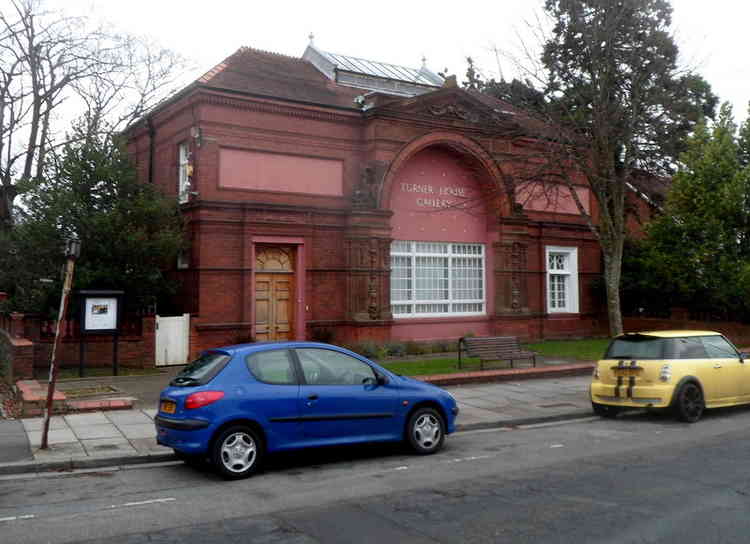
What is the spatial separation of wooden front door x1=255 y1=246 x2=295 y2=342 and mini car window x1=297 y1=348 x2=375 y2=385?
36.0 feet

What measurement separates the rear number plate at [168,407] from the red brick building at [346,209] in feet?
32.8

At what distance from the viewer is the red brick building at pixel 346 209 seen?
756 inches

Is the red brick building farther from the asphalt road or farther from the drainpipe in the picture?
the asphalt road

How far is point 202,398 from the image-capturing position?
804 cm

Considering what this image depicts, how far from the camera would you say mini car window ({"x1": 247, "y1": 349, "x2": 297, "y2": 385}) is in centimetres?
851

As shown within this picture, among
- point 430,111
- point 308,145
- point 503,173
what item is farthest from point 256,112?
point 503,173

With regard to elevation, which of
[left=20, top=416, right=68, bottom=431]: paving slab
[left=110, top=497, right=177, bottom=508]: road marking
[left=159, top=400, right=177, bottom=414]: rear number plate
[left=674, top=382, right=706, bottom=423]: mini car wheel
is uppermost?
[left=159, top=400, right=177, bottom=414]: rear number plate

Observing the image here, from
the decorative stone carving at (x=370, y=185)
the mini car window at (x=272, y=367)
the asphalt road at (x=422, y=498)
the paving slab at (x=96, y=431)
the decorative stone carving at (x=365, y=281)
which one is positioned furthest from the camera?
the decorative stone carving at (x=370, y=185)

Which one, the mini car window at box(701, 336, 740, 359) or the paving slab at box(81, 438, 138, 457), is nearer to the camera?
the paving slab at box(81, 438, 138, 457)

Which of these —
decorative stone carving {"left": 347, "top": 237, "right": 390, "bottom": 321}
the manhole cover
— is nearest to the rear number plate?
the manhole cover

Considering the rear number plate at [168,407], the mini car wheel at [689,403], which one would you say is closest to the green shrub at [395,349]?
the mini car wheel at [689,403]

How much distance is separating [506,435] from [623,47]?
39.1 feet

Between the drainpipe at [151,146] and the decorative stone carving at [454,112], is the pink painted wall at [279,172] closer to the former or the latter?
the decorative stone carving at [454,112]

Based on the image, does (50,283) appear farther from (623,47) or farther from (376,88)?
(623,47)
